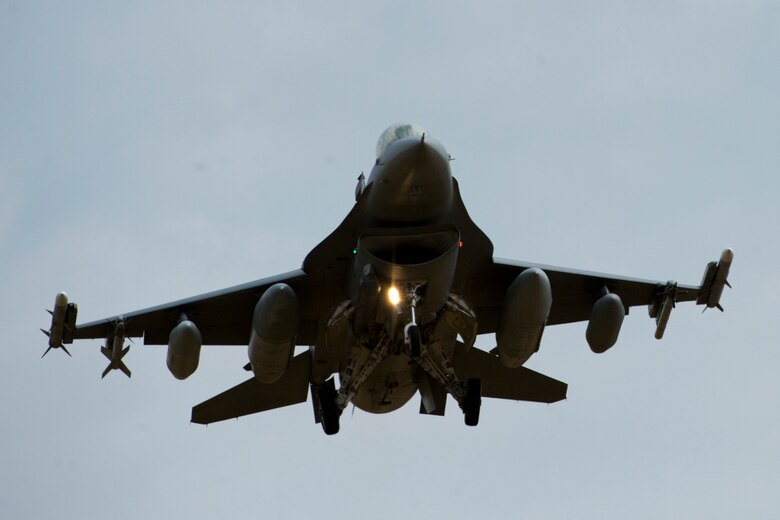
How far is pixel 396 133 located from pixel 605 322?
5.45 m

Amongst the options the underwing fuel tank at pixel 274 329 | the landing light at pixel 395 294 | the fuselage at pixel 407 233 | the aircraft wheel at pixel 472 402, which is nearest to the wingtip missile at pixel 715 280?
the aircraft wheel at pixel 472 402

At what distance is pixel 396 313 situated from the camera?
80.2 feet

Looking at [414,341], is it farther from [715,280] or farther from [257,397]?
[715,280]

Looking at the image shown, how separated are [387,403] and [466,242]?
411 centimetres

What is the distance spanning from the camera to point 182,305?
88.6 ft

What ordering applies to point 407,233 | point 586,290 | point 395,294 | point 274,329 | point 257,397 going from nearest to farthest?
point 407,233
point 395,294
point 274,329
point 586,290
point 257,397

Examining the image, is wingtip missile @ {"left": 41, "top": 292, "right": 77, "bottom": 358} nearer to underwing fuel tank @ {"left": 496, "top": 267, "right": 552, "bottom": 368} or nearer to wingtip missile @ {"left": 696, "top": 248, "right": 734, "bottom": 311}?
underwing fuel tank @ {"left": 496, "top": 267, "right": 552, "bottom": 368}

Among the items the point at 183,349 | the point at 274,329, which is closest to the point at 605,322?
the point at 274,329

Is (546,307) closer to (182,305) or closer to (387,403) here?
(387,403)

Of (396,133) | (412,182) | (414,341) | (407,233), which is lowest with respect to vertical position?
(414,341)

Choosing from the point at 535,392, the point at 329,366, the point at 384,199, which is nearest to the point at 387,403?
the point at 329,366

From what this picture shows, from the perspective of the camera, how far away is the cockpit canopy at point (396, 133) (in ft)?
79.8

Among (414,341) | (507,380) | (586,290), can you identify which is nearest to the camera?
(414,341)

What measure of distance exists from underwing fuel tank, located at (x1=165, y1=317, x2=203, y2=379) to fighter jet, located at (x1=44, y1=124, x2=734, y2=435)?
0.03 meters
